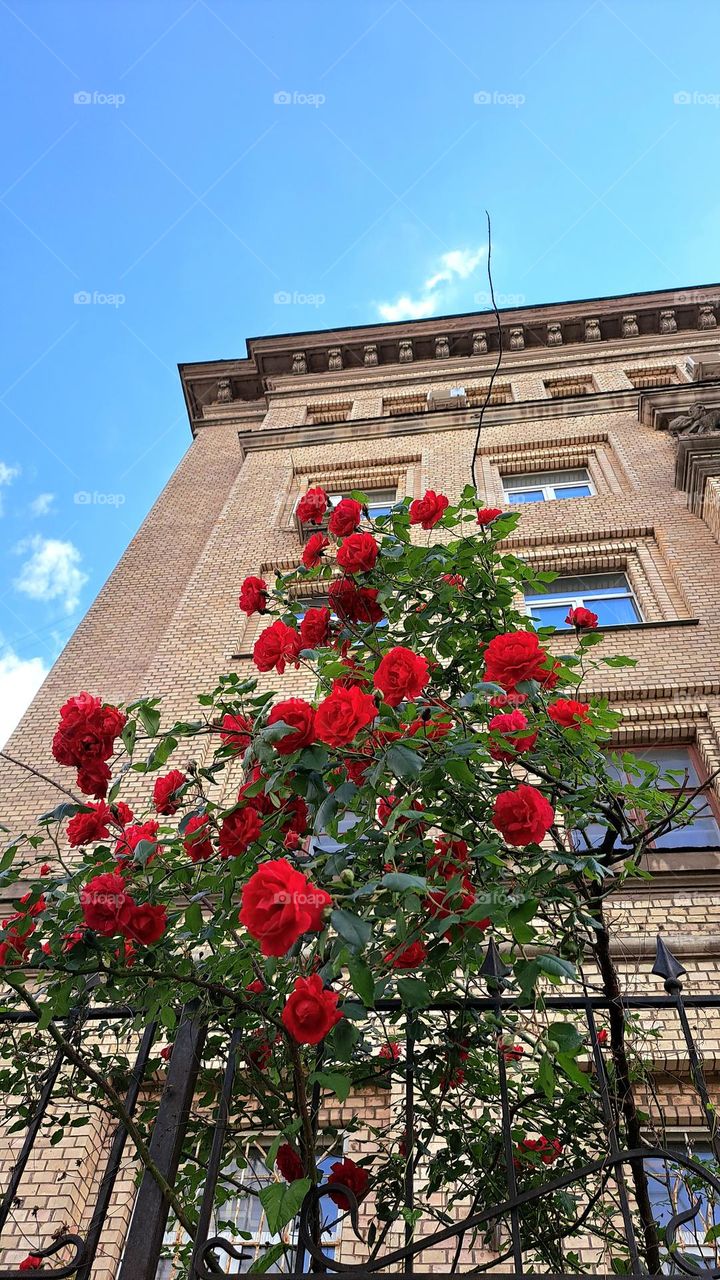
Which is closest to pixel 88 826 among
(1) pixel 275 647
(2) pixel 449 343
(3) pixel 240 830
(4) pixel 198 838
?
(4) pixel 198 838

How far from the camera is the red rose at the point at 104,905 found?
2705mm

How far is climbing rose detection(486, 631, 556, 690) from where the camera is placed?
2.93 meters

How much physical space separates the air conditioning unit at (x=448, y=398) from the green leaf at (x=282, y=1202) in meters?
17.8

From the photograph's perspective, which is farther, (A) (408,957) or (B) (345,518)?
(B) (345,518)

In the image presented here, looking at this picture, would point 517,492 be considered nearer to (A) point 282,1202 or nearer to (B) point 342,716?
(B) point 342,716

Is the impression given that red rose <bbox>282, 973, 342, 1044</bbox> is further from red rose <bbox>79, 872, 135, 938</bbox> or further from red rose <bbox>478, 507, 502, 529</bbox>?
red rose <bbox>478, 507, 502, 529</bbox>

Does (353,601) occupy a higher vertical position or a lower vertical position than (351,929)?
higher

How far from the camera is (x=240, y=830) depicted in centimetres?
276

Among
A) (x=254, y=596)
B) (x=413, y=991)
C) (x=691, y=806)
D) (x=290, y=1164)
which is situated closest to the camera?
(x=413, y=991)

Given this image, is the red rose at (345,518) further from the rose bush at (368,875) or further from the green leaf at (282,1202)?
the green leaf at (282,1202)

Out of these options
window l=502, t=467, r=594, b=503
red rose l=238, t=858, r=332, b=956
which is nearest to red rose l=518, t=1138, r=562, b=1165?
red rose l=238, t=858, r=332, b=956

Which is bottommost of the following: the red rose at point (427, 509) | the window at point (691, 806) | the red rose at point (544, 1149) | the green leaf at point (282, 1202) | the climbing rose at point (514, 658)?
the green leaf at point (282, 1202)

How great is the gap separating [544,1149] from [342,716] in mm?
2108

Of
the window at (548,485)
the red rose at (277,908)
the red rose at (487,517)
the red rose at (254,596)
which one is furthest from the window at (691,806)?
the window at (548,485)
